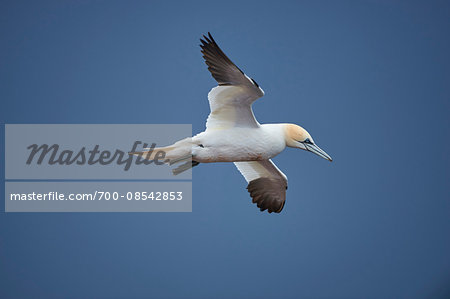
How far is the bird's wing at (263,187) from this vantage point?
373 inches

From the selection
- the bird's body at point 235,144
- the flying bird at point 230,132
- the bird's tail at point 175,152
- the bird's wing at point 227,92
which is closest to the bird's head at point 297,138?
the flying bird at point 230,132

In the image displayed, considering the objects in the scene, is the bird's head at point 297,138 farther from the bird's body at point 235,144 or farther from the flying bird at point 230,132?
the bird's body at point 235,144

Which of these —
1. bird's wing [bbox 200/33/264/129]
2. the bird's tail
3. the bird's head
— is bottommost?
the bird's tail

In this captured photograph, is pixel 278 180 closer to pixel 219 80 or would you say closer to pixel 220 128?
pixel 220 128

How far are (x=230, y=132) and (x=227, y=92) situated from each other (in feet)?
1.71

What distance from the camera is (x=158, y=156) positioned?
777 centimetres

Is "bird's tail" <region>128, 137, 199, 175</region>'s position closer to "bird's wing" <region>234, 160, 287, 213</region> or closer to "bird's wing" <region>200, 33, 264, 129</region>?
"bird's wing" <region>200, 33, 264, 129</region>

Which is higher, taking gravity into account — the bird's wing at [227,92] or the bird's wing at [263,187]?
the bird's wing at [227,92]

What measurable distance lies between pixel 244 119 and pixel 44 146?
9.31ft

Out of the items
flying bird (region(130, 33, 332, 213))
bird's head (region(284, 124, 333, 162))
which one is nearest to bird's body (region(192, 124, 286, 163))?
flying bird (region(130, 33, 332, 213))

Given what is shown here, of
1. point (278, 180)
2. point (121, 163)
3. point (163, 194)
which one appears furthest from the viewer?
point (163, 194)

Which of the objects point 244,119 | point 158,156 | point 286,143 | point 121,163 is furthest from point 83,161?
point 286,143

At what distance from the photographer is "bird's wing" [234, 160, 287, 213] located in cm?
948

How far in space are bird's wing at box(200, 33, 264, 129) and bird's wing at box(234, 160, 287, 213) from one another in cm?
160
